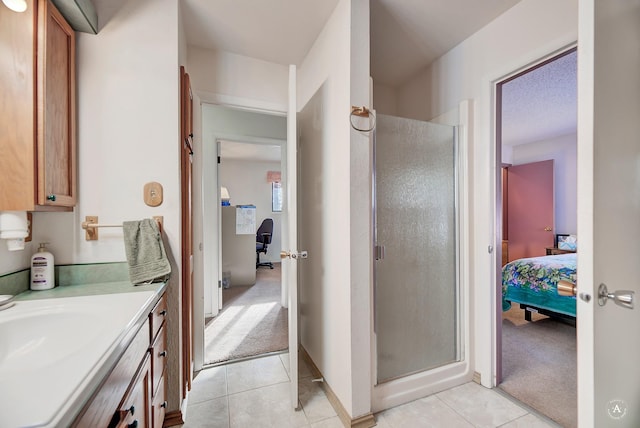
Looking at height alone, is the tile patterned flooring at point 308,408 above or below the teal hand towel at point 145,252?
below

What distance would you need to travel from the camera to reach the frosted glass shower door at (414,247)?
171 centimetres

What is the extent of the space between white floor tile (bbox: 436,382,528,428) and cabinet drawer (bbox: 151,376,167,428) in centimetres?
162

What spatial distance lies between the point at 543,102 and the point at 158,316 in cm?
427

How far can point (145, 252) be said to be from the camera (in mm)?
1381

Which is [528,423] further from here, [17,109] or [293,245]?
[17,109]

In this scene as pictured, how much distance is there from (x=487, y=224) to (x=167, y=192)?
2.03 m

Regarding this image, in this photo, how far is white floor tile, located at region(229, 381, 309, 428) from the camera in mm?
1536

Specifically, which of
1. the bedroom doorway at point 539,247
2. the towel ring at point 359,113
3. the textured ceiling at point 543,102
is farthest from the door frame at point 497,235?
the towel ring at point 359,113

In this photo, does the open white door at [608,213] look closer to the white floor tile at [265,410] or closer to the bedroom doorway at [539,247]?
the bedroom doorway at [539,247]

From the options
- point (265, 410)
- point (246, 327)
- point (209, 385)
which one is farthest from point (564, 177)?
point (209, 385)

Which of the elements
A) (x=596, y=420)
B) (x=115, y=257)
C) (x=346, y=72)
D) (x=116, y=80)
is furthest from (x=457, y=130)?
(x=115, y=257)

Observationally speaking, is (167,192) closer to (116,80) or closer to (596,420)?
(116,80)

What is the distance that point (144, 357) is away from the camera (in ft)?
3.47

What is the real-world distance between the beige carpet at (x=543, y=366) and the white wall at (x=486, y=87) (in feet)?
0.85
